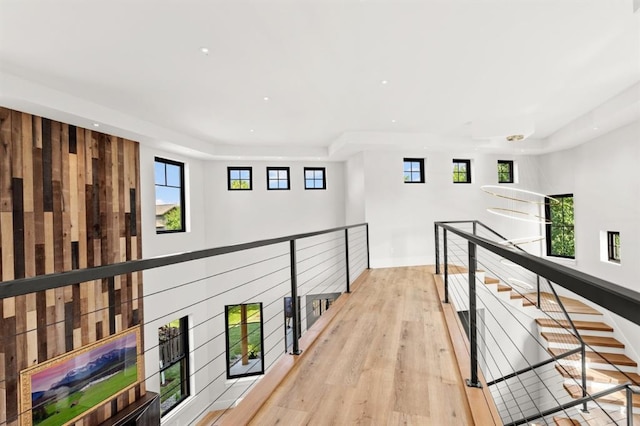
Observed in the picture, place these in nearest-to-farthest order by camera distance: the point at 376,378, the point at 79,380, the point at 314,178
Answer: the point at 376,378 → the point at 79,380 → the point at 314,178

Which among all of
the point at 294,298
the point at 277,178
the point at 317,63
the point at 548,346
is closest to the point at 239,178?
the point at 277,178

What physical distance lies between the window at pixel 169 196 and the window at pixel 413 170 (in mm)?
4877

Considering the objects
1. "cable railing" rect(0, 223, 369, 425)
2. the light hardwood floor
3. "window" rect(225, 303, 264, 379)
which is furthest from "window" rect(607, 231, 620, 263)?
"window" rect(225, 303, 264, 379)

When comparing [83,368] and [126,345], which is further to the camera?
[126,345]

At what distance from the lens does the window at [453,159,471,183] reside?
704 cm

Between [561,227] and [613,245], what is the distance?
4.84ft

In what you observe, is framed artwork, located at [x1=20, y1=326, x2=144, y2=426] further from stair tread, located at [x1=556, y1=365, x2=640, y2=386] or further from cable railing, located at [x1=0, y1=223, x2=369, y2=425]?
stair tread, located at [x1=556, y1=365, x2=640, y2=386]

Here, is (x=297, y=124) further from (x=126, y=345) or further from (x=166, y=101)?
(x=126, y=345)

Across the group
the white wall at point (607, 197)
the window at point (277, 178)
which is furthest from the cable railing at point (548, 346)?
the window at point (277, 178)

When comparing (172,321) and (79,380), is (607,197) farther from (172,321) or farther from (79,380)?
(79,380)

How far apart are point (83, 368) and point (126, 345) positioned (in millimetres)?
638

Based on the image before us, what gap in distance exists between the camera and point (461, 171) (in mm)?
7082

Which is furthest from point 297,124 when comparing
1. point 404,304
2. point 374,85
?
point 404,304

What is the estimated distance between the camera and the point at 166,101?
405 centimetres
